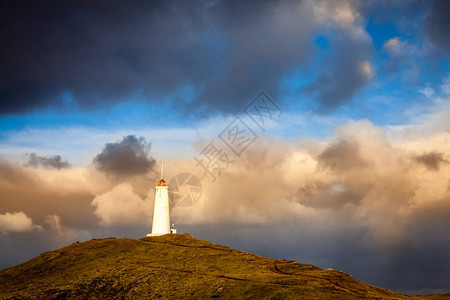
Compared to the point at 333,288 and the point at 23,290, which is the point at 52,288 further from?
the point at 333,288

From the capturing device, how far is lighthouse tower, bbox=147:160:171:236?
420ft

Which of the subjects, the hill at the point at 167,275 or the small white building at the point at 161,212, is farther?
the small white building at the point at 161,212

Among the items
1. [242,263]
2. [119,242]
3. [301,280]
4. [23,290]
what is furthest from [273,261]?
[23,290]

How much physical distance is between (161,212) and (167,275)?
40.0 metres

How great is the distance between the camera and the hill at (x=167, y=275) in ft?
253

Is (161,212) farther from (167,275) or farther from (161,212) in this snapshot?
(167,275)

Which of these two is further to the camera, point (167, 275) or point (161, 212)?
point (161, 212)

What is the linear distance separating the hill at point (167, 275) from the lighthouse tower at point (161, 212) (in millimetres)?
8311

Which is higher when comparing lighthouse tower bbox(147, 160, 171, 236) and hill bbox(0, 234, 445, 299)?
lighthouse tower bbox(147, 160, 171, 236)

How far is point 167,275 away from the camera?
90.1 metres

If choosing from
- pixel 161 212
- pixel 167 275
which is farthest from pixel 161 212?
pixel 167 275

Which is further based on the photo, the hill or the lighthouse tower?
the lighthouse tower

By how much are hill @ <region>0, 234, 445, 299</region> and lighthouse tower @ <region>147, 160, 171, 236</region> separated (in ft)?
27.3

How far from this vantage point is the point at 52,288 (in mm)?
92562
